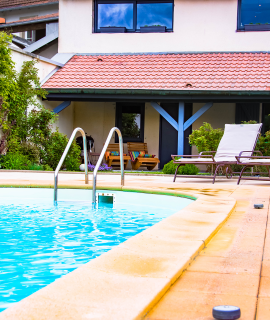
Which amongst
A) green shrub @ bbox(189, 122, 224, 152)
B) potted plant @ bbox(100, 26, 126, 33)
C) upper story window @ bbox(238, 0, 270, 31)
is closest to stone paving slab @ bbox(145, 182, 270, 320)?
green shrub @ bbox(189, 122, 224, 152)

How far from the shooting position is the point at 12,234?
3.56 meters

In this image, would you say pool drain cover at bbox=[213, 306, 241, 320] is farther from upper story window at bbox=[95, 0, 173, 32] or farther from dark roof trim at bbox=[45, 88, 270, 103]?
upper story window at bbox=[95, 0, 173, 32]

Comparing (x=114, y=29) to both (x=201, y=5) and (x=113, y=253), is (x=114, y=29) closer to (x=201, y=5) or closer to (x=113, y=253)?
(x=201, y=5)

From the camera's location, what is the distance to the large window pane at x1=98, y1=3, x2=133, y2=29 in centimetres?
1441

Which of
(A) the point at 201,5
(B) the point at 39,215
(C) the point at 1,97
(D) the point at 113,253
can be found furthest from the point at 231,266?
(A) the point at 201,5

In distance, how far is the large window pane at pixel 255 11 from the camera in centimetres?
1362

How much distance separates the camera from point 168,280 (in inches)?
63.9

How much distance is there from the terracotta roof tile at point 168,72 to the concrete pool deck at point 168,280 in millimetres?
9572

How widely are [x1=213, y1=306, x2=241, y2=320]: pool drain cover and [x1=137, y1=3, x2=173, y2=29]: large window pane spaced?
1387cm

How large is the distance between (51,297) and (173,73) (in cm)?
1179

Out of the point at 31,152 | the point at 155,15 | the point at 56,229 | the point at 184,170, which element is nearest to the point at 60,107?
the point at 31,152

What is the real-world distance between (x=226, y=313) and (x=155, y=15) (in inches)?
554

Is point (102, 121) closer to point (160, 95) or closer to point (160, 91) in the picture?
point (160, 95)

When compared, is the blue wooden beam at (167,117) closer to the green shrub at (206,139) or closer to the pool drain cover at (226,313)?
the green shrub at (206,139)
